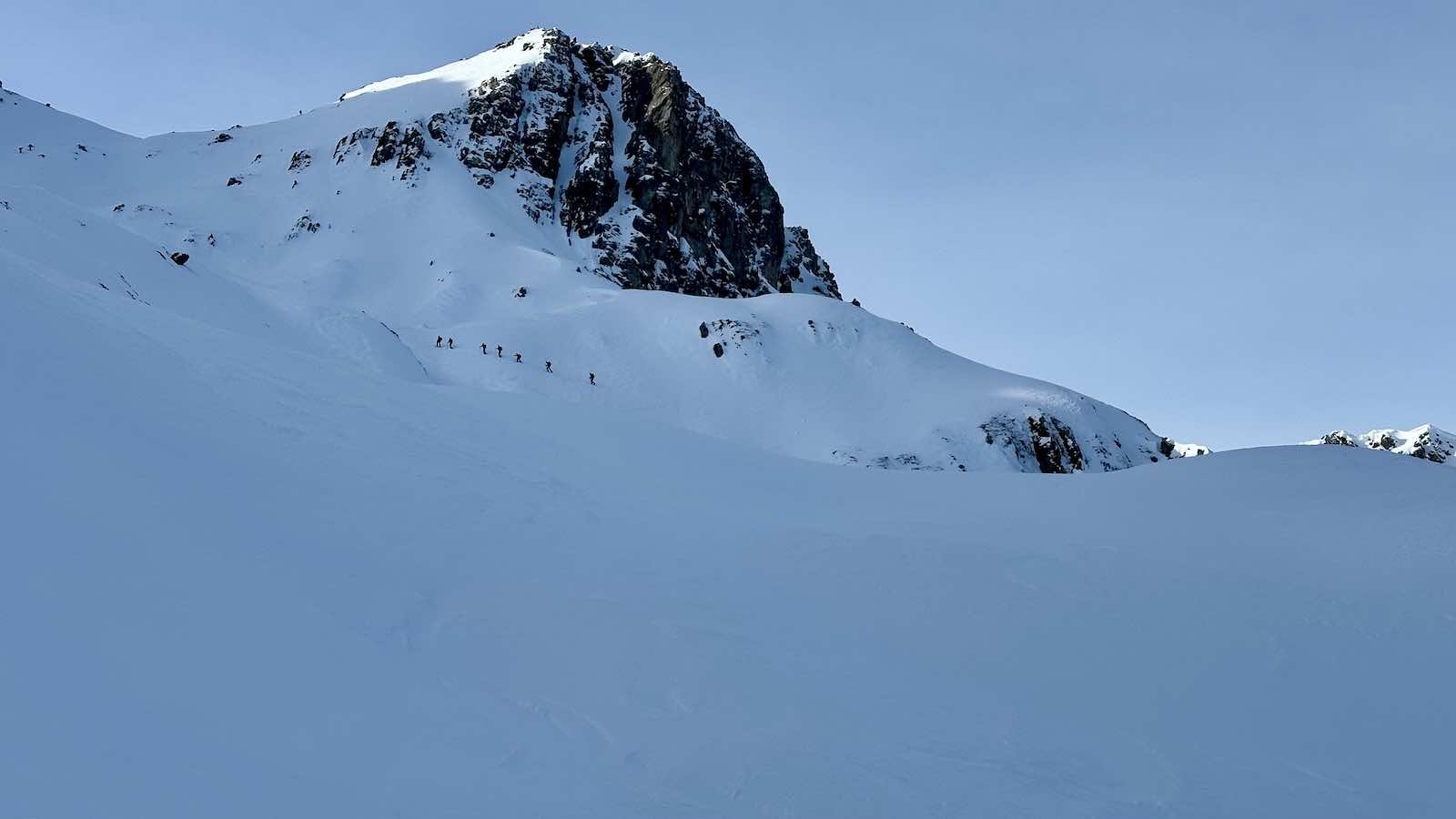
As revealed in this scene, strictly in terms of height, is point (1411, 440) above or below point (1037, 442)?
above

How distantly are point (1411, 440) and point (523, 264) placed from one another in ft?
395

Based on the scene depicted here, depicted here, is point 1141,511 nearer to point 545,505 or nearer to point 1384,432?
point 545,505

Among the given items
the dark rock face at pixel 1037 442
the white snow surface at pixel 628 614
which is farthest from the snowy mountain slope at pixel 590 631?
A: the dark rock face at pixel 1037 442

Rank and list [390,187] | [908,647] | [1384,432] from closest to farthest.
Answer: [908,647], [390,187], [1384,432]

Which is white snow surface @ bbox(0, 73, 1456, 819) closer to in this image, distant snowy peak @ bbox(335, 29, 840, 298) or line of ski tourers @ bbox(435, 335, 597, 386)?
line of ski tourers @ bbox(435, 335, 597, 386)

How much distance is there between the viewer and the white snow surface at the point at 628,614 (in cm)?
521

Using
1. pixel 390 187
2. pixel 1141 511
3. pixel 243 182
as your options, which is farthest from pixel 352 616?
pixel 243 182

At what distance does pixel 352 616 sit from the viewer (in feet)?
22.5

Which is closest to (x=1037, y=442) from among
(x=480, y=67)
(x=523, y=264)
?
(x=523, y=264)

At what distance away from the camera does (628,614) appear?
8.19 metres

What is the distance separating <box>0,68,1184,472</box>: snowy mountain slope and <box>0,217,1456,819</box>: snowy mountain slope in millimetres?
13217

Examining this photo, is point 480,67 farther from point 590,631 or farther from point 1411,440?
point 1411,440

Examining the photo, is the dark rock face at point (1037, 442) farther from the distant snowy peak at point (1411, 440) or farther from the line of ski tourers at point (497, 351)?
the distant snowy peak at point (1411, 440)

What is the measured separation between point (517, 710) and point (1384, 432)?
5896 inches
